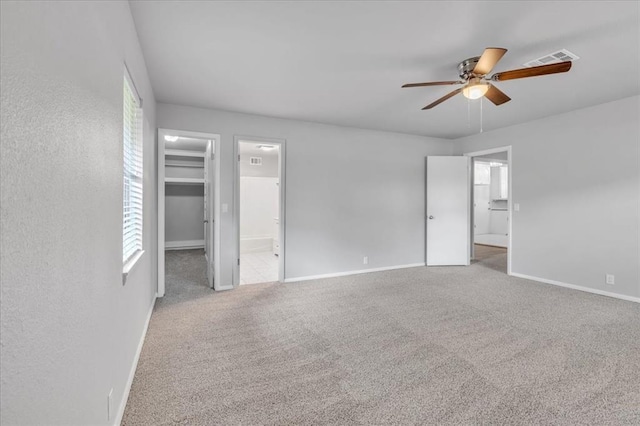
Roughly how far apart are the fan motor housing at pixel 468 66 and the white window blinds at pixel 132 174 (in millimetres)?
2764

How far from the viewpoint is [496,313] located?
3404 millimetres

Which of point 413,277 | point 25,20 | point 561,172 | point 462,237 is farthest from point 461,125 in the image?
point 25,20

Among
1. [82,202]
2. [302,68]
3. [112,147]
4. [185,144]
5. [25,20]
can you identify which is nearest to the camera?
[25,20]

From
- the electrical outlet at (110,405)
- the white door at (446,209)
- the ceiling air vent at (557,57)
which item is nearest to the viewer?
the electrical outlet at (110,405)

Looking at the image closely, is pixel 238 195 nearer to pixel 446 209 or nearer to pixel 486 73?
pixel 486 73

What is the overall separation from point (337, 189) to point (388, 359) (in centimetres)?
311

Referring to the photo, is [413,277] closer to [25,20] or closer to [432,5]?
[432,5]

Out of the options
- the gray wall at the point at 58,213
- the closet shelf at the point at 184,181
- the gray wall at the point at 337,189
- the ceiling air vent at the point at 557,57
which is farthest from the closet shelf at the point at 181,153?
the ceiling air vent at the point at 557,57

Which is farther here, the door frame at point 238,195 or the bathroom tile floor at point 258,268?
the bathroom tile floor at point 258,268

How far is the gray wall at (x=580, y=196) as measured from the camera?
12.7 ft

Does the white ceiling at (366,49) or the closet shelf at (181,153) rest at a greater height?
the white ceiling at (366,49)

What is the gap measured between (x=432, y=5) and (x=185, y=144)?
19.6 ft

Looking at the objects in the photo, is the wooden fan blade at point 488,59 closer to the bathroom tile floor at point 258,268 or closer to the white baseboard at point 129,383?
the white baseboard at point 129,383

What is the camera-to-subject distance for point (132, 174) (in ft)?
8.38
